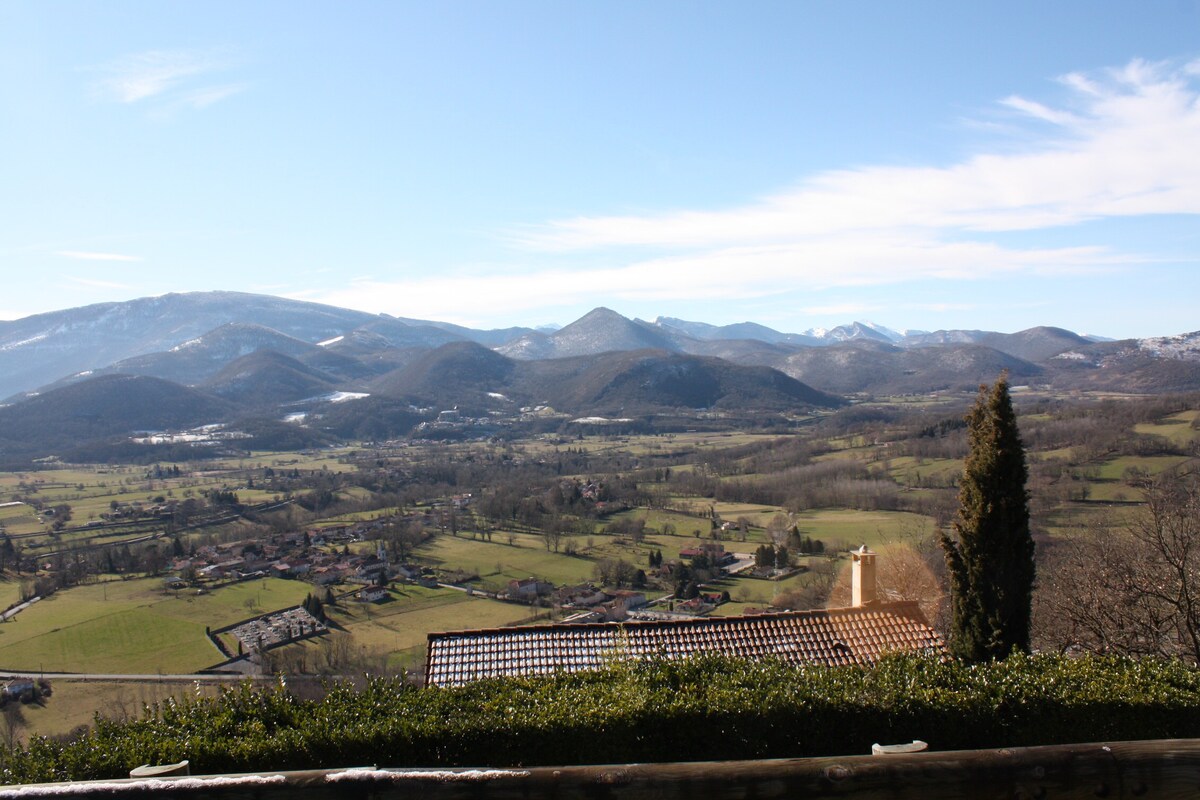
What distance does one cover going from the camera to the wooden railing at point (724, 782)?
2324 millimetres

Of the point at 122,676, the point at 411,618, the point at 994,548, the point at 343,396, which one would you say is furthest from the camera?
the point at 343,396

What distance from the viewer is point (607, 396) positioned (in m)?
151

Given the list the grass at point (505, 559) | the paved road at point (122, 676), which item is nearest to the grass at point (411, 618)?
the paved road at point (122, 676)

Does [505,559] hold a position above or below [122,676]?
below

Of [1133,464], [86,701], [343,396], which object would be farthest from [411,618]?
[343,396]

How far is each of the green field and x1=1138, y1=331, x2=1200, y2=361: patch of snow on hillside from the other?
17656 centimetres

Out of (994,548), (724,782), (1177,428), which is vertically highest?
(724,782)

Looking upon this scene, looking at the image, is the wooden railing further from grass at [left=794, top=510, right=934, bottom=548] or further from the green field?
grass at [left=794, top=510, right=934, bottom=548]

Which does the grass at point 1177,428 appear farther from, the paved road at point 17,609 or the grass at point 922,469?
the paved road at point 17,609

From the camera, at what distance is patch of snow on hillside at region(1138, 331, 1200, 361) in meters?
160

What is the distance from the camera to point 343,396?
165m

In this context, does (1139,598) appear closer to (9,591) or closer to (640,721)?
(640,721)

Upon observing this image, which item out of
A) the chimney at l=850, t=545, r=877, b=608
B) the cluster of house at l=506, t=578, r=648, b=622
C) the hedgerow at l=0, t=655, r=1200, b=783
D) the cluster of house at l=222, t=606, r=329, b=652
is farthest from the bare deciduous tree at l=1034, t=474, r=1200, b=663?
the cluster of house at l=222, t=606, r=329, b=652

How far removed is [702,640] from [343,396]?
164690 mm
